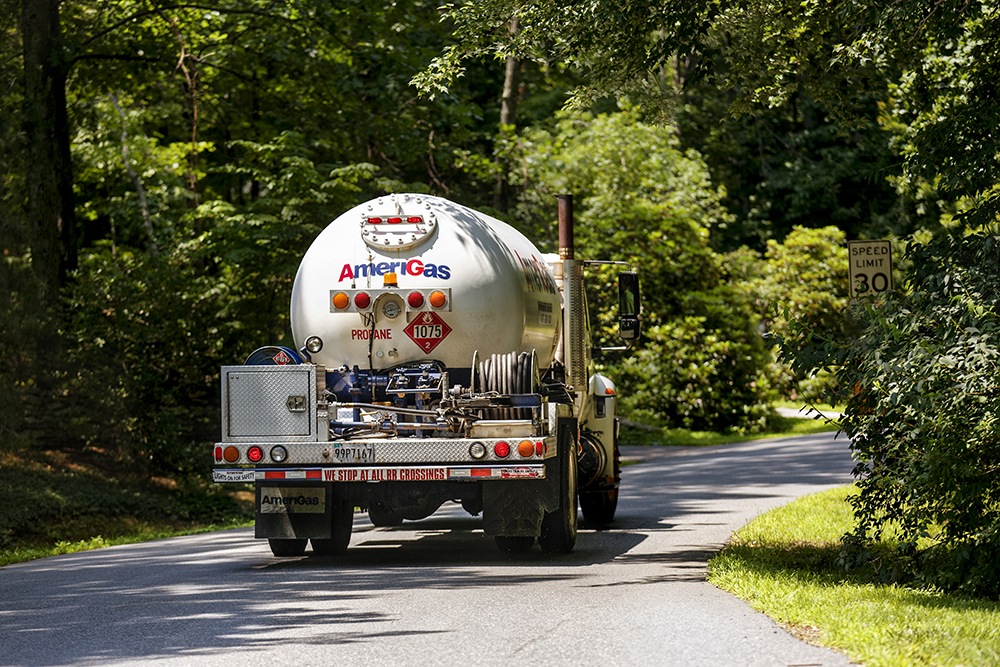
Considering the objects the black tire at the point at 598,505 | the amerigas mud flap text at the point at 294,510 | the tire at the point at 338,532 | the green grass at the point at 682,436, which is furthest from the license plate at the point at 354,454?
the green grass at the point at 682,436

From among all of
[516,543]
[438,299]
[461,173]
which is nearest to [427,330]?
[438,299]

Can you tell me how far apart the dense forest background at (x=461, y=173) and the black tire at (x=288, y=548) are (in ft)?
15.4

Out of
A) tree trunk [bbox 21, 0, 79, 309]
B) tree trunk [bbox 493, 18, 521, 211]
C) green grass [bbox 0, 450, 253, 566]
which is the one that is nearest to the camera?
green grass [bbox 0, 450, 253, 566]

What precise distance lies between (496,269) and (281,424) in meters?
2.47

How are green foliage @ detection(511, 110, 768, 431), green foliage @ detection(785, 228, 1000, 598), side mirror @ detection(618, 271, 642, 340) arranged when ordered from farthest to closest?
green foliage @ detection(511, 110, 768, 431)
side mirror @ detection(618, 271, 642, 340)
green foliage @ detection(785, 228, 1000, 598)

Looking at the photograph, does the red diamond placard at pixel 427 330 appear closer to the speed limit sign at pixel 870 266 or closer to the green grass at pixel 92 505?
the speed limit sign at pixel 870 266

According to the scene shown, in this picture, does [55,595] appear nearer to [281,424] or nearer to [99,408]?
[281,424]

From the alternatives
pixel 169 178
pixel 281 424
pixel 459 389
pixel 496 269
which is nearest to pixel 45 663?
pixel 281 424

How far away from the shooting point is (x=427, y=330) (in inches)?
435

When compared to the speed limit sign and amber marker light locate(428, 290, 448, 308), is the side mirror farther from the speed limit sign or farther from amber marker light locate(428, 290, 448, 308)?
amber marker light locate(428, 290, 448, 308)

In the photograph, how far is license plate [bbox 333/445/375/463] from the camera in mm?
10258

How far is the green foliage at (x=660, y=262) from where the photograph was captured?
97.6 feet

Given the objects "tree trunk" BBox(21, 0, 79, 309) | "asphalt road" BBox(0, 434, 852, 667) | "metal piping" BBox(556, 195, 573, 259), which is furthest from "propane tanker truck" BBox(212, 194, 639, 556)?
"tree trunk" BBox(21, 0, 79, 309)

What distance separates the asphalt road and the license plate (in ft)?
3.16
